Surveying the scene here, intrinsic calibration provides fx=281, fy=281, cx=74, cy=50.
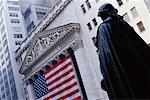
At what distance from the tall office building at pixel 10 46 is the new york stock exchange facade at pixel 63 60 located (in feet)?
26.9

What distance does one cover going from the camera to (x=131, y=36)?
4715 millimetres

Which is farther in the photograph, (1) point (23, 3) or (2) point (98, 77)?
(1) point (23, 3)

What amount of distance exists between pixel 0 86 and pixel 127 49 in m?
68.3

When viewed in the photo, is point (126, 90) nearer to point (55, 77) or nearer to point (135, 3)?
point (135, 3)

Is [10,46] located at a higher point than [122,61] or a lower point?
higher

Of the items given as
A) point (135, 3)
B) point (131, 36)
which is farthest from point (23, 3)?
point (131, 36)

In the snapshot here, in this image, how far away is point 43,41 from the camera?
1865 inches

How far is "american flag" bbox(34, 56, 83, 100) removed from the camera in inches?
1492

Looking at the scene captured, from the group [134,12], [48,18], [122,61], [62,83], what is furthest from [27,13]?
[122,61]

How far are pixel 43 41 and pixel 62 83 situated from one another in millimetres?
11179

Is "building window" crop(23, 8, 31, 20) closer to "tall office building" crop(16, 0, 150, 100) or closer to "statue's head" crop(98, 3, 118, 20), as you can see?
"tall office building" crop(16, 0, 150, 100)

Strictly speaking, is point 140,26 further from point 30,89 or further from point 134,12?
point 30,89

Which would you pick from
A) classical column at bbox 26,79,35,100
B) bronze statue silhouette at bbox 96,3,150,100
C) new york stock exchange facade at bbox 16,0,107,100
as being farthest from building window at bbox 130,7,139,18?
bronze statue silhouette at bbox 96,3,150,100

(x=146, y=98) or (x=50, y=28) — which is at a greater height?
(x=50, y=28)
